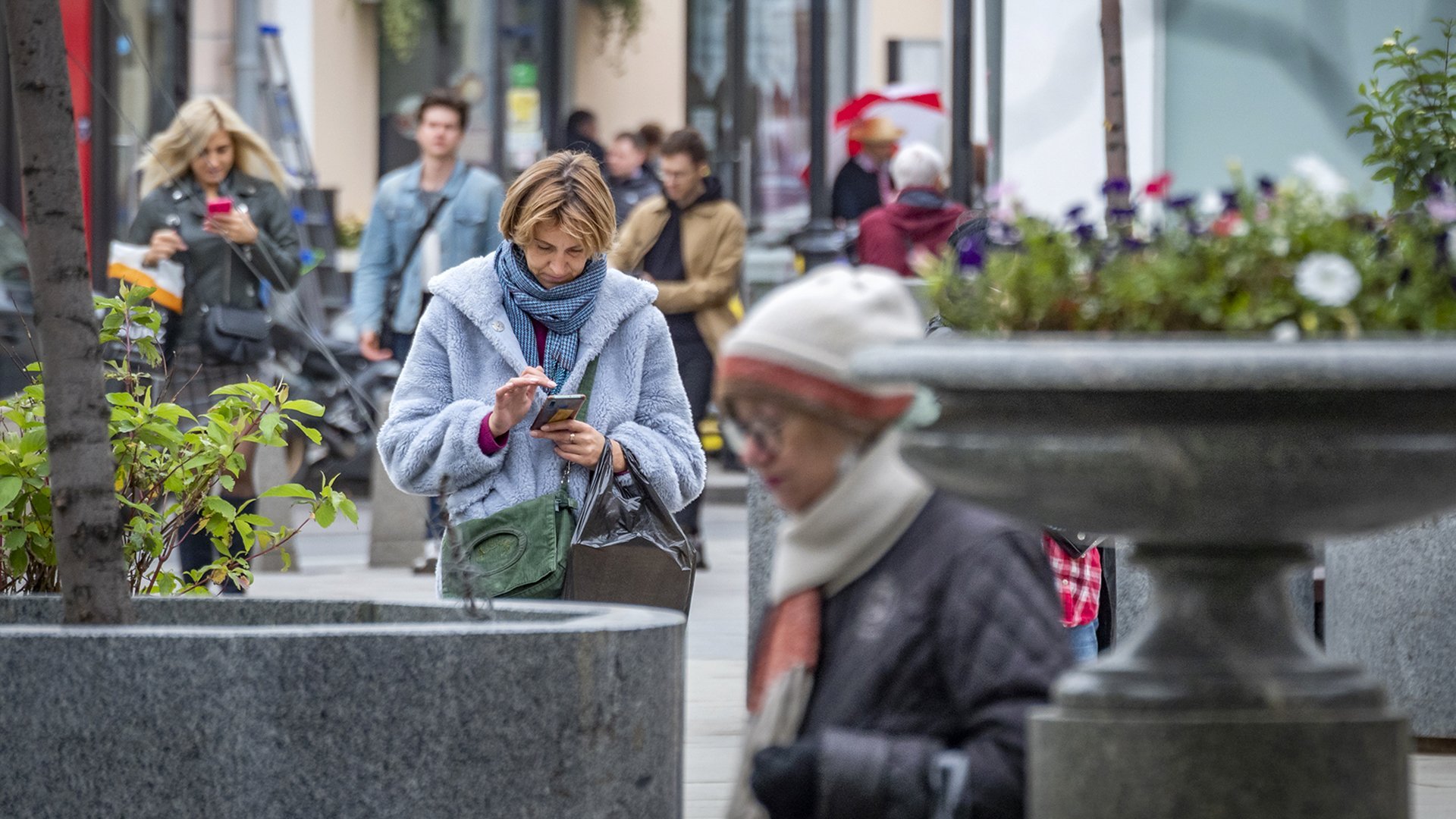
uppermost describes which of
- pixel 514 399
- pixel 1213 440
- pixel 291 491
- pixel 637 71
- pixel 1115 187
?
pixel 637 71

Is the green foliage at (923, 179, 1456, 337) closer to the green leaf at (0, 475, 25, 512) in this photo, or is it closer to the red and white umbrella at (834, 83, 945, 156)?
the green leaf at (0, 475, 25, 512)

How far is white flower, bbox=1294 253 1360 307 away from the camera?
2.71 metres

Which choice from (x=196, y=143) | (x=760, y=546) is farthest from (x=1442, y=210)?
(x=196, y=143)

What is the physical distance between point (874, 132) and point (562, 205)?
13291mm

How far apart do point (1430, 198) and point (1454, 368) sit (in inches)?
20.7

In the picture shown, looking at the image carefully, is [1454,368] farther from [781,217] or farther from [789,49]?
[789,49]

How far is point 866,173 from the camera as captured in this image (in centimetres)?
1836

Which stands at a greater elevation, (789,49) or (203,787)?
(789,49)

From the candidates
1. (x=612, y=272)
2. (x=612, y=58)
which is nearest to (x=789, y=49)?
(x=612, y=58)

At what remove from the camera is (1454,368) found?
2.57 meters

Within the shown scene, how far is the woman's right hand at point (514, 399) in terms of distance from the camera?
207 inches

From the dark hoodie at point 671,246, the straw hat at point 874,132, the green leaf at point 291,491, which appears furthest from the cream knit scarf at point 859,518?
the straw hat at point 874,132

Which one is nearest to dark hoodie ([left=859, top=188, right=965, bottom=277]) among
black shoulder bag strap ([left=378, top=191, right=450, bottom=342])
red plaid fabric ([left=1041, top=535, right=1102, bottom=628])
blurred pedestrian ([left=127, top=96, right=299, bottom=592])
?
black shoulder bag strap ([left=378, top=191, right=450, bottom=342])

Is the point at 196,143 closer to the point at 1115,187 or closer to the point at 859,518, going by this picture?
the point at 1115,187
